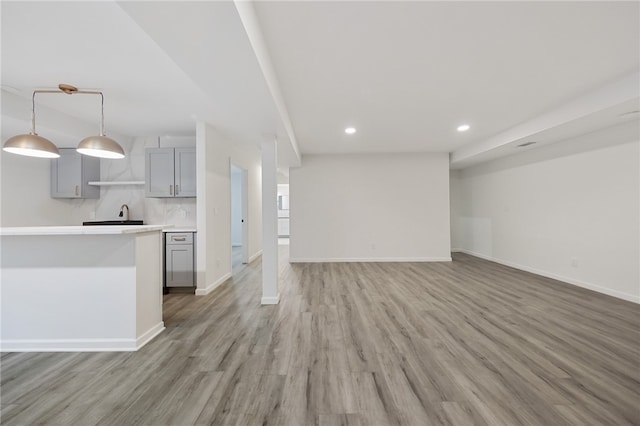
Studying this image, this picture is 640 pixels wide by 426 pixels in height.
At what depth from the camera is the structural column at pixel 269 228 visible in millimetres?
3568

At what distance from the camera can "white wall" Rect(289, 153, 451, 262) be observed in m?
6.38

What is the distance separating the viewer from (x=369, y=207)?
6422mm

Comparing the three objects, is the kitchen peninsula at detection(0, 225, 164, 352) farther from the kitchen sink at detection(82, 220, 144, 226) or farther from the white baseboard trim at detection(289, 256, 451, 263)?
the white baseboard trim at detection(289, 256, 451, 263)

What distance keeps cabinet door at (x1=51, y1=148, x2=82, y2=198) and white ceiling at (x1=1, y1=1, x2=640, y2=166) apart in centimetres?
95

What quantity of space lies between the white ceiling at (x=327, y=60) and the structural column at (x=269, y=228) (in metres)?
0.39

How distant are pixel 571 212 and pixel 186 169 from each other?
628 cm

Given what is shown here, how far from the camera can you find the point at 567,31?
204 centimetres

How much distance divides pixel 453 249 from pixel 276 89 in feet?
22.9

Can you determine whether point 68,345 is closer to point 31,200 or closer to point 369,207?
point 31,200

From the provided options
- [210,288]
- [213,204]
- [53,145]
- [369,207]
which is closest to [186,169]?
[213,204]

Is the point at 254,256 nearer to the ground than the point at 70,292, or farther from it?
nearer to the ground

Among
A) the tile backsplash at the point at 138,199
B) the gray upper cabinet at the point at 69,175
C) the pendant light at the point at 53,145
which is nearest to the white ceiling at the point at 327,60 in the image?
the pendant light at the point at 53,145

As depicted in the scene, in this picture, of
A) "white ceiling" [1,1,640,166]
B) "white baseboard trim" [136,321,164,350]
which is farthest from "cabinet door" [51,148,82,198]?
"white baseboard trim" [136,321,164,350]

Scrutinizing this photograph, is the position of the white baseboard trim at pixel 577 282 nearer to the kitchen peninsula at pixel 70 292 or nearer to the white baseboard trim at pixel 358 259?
the white baseboard trim at pixel 358 259
